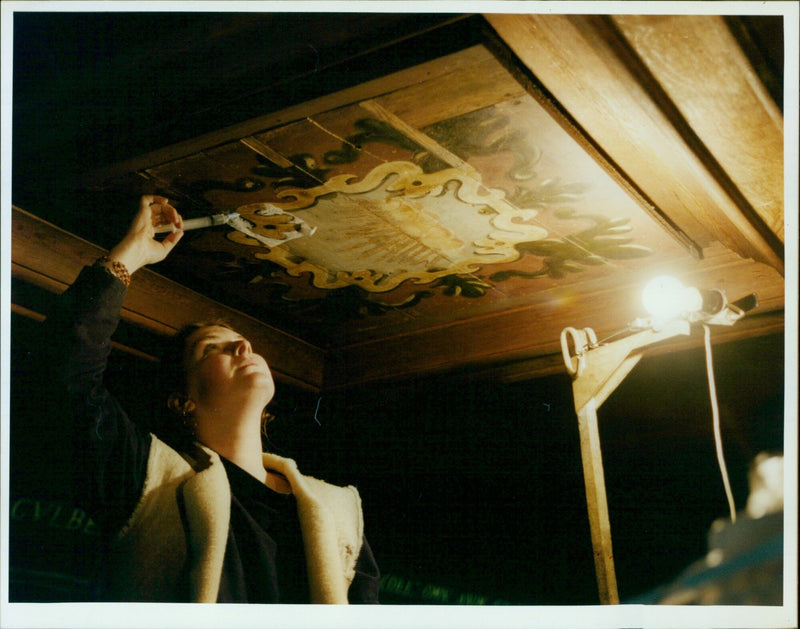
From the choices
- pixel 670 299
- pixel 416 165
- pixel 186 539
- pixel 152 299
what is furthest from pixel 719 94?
pixel 152 299

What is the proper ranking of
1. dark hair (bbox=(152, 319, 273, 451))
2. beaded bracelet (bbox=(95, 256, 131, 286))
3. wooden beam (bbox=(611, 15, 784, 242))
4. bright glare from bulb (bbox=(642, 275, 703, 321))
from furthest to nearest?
1. dark hair (bbox=(152, 319, 273, 451))
2. bright glare from bulb (bbox=(642, 275, 703, 321))
3. beaded bracelet (bbox=(95, 256, 131, 286))
4. wooden beam (bbox=(611, 15, 784, 242))

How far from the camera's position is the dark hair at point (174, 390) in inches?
88.6

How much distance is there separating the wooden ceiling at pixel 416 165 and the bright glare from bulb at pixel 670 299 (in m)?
0.24

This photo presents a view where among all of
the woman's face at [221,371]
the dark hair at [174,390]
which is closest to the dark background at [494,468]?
the dark hair at [174,390]

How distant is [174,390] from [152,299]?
0.41 m

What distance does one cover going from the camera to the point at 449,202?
7.22ft

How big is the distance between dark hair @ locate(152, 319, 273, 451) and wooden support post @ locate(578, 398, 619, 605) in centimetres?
107

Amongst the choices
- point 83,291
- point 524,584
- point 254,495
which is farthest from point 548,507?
point 83,291

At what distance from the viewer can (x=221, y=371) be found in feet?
7.69

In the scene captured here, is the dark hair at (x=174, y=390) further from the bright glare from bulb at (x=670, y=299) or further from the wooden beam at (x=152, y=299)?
the bright glare from bulb at (x=670, y=299)

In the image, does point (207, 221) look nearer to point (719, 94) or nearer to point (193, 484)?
point (193, 484)

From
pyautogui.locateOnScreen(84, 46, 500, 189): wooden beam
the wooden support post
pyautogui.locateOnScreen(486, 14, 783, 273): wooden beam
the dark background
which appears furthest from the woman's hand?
the wooden support post

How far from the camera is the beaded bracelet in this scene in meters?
2.03

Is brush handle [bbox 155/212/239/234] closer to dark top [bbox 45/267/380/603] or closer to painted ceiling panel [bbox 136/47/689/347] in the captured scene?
painted ceiling panel [bbox 136/47/689/347]
